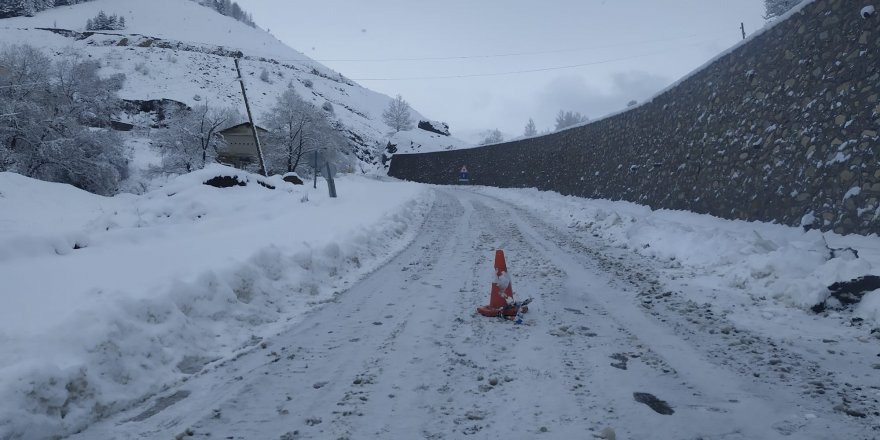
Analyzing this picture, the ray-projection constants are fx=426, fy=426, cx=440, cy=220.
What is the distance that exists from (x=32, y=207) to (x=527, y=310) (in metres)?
20.1

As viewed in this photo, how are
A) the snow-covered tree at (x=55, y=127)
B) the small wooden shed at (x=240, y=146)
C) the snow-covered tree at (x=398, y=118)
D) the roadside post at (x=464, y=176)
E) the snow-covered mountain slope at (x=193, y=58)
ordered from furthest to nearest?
the snow-covered tree at (x=398, y=118) < the snow-covered mountain slope at (x=193, y=58) < the small wooden shed at (x=240, y=146) < the roadside post at (x=464, y=176) < the snow-covered tree at (x=55, y=127)

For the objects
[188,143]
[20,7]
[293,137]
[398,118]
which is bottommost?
[188,143]

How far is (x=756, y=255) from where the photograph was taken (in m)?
6.05

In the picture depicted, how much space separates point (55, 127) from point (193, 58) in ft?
222

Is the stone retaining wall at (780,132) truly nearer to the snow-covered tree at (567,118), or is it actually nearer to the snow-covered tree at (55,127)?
the snow-covered tree at (55,127)

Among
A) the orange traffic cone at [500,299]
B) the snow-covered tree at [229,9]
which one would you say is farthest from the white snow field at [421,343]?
the snow-covered tree at [229,9]

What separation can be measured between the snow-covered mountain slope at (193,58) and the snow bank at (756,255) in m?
67.6

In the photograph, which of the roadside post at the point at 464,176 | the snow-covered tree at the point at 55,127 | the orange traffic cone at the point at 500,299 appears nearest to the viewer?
the orange traffic cone at the point at 500,299

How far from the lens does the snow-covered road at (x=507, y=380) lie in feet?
8.54

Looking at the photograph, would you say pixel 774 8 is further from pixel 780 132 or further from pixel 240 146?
pixel 240 146

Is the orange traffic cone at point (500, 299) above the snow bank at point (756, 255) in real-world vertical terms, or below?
below

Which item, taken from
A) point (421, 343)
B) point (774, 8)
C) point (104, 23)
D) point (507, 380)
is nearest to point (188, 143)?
point (421, 343)

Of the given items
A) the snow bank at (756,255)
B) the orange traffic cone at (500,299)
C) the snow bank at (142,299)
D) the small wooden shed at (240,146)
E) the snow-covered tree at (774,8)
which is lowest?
the snow bank at (142,299)

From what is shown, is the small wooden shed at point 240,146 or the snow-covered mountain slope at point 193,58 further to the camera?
the snow-covered mountain slope at point 193,58
